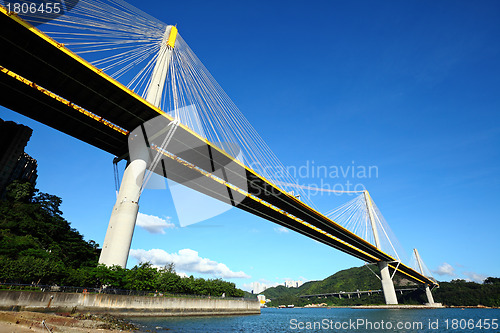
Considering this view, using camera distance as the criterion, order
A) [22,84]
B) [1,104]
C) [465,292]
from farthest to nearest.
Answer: [465,292] → [1,104] → [22,84]

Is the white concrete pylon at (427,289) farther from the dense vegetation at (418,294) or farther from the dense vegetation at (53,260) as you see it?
the dense vegetation at (53,260)

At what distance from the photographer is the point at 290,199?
117 feet

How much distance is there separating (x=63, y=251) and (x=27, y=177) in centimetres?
3105

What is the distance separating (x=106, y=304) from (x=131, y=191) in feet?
30.5

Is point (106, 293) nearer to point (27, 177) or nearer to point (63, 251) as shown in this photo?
point (63, 251)

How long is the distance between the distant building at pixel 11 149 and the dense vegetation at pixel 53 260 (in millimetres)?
5414

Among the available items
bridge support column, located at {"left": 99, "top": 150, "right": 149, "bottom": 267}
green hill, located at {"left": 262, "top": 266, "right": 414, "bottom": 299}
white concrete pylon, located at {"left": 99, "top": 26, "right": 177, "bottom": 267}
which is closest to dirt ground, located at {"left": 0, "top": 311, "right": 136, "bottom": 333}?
bridge support column, located at {"left": 99, "top": 150, "right": 149, "bottom": 267}

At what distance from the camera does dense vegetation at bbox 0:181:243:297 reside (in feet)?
69.5

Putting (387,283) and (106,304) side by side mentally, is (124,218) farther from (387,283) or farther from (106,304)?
(387,283)

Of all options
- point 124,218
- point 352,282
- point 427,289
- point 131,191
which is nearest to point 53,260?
point 124,218

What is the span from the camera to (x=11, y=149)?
152ft

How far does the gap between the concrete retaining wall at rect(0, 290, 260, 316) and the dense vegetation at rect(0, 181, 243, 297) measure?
185cm

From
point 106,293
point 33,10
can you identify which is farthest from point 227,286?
point 33,10

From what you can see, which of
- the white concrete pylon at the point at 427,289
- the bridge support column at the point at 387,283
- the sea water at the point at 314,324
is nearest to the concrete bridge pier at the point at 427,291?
the white concrete pylon at the point at 427,289
